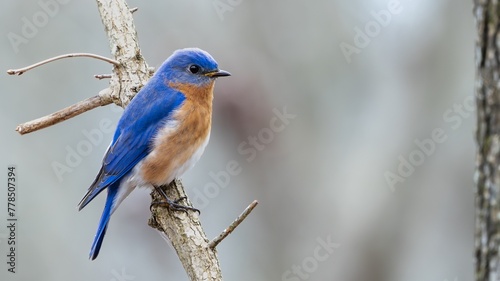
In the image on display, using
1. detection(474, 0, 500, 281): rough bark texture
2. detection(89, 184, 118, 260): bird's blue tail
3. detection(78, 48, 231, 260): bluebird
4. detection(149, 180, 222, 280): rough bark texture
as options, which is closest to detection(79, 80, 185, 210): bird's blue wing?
detection(78, 48, 231, 260): bluebird

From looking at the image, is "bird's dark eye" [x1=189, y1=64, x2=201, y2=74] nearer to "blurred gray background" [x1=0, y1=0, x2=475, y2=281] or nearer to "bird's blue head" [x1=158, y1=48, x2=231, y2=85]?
"bird's blue head" [x1=158, y1=48, x2=231, y2=85]

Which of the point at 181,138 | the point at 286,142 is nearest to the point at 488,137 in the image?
the point at 181,138

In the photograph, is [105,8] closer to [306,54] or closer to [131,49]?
[131,49]

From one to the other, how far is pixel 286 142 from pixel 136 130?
5.35 m

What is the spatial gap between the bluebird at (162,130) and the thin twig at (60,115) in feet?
0.91

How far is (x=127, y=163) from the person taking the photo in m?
4.77

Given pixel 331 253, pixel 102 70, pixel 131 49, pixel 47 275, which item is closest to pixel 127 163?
pixel 131 49

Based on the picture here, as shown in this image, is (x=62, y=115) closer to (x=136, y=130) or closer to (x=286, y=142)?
(x=136, y=130)

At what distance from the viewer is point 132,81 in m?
4.56

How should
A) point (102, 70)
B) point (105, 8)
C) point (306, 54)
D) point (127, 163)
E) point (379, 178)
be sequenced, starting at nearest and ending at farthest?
point (105, 8)
point (127, 163)
point (102, 70)
point (379, 178)
point (306, 54)

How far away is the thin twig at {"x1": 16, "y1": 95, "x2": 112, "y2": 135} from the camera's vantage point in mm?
3896

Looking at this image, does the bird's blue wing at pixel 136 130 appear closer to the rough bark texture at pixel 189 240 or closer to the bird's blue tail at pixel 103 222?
the bird's blue tail at pixel 103 222

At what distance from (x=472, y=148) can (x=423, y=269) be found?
5.71ft

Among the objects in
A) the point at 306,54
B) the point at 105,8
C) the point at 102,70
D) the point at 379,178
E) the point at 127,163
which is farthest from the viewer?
the point at 306,54
